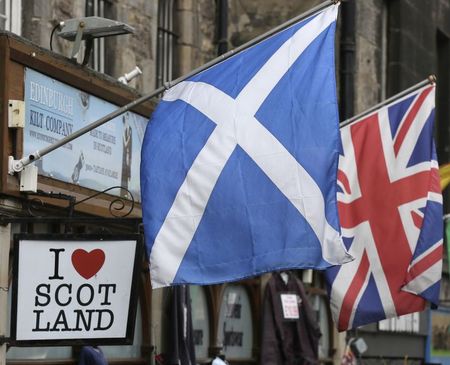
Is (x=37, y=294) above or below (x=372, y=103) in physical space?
below

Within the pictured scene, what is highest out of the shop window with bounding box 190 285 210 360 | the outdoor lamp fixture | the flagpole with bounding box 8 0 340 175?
the outdoor lamp fixture

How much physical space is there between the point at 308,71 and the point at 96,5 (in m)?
4.38

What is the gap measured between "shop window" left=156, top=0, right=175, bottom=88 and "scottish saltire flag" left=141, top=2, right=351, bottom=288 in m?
5.58

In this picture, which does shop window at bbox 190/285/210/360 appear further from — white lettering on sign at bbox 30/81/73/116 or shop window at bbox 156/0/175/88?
white lettering on sign at bbox 30/81/73/116

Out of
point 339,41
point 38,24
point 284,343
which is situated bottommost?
point 284,343

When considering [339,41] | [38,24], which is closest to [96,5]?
[38,24]

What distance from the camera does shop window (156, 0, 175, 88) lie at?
1623 cm

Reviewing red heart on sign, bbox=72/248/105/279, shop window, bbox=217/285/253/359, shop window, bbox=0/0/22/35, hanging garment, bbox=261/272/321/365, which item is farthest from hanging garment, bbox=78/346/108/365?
hanging garment, bbox=261/272/321/365

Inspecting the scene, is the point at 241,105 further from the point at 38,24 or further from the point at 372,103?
the point at 372,103

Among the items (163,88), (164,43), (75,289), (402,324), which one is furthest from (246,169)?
(402,324)

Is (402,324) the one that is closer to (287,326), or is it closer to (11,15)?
(287,326)

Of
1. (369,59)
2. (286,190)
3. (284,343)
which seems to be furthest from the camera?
(369,59)

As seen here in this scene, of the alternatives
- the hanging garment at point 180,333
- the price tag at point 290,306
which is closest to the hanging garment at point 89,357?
the hanging garment at point 180,333

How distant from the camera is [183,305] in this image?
14961 millimetres
